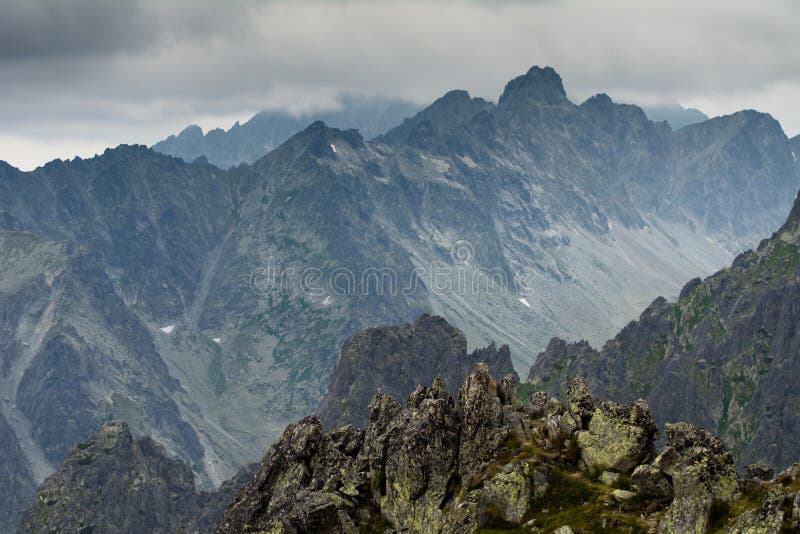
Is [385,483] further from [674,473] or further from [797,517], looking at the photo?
[797,517]

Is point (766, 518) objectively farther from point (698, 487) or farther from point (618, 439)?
point (618, 439)

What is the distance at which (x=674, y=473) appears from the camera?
255ft

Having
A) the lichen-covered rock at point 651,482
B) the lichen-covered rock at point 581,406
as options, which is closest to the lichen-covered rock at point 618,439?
the lichen-covered rock at point 581,406

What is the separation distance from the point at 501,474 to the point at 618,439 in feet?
37.3

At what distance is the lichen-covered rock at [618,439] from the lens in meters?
85.9

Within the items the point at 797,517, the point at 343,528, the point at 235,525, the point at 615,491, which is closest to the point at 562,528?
the point at 615,491

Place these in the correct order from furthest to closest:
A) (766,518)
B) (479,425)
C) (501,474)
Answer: (479,425) → (501,474) → (766,518)

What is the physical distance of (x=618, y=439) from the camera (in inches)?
3428

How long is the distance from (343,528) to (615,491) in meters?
28.5

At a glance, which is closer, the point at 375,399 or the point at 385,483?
the point at 385,483

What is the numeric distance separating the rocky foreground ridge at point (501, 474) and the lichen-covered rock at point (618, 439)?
0.34ft

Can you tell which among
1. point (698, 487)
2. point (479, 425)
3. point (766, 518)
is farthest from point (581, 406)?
point (766, 518)

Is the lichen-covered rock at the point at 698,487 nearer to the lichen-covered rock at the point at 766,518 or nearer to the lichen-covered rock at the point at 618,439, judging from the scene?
the lichen-covered rock at the point at 766,518

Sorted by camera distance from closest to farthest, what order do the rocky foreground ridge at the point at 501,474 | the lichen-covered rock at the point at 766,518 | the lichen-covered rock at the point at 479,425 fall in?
1. the lichen-covered rock at the point at 766,518
2. the rocky foreground ridge at the point at 501,474
3. the lichen-covered rock at the point at 479,425
